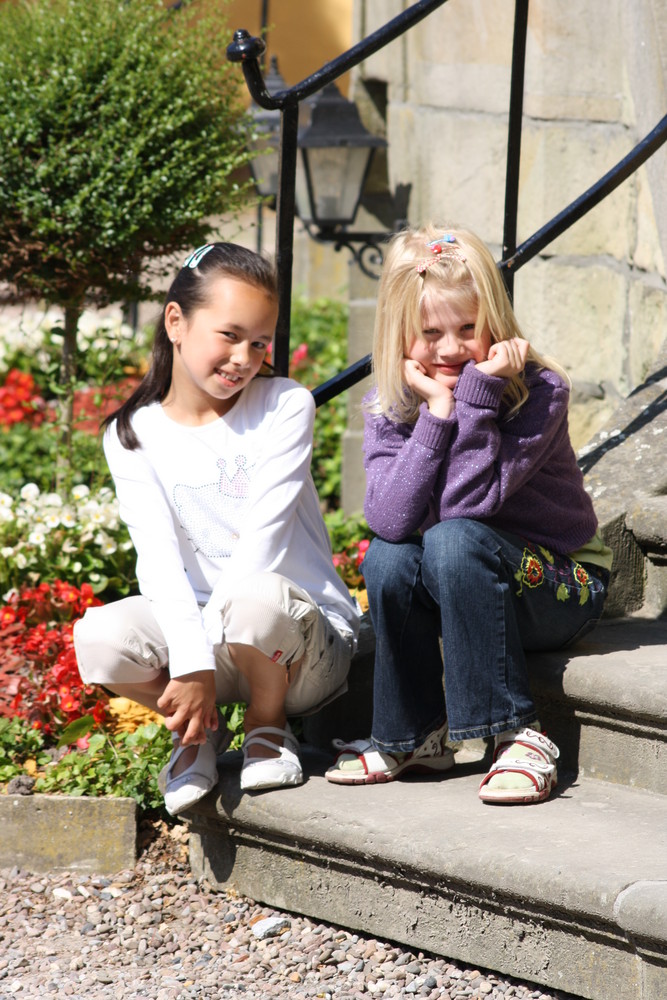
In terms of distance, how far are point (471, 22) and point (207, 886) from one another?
2.98 meters

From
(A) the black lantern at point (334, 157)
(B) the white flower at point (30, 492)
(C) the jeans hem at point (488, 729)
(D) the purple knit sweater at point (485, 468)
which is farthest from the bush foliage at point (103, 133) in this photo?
(C) the jeans hem at point (488, 729)

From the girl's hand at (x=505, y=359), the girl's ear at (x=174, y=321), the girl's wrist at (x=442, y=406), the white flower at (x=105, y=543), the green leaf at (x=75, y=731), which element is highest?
the girl's ear at (x=174, y=321)

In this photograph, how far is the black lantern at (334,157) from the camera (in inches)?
185

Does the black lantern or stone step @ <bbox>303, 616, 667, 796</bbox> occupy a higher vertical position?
the black lantern

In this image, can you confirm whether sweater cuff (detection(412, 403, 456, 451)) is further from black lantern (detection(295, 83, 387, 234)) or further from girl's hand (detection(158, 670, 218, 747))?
black lantern (detection(295, 83, 387, 234))

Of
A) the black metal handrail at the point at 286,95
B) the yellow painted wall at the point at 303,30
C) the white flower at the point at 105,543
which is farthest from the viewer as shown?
the yellow painted wall at the point at 303,30

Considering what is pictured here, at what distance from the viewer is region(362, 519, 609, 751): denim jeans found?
2.13m

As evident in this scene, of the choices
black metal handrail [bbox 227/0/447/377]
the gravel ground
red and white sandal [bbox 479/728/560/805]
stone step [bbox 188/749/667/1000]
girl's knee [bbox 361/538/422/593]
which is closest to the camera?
stone step [bbox 188/749/667/1000]

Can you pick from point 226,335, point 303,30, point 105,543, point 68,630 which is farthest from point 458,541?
point 303,30

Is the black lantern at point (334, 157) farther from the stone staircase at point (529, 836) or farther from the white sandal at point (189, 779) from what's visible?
the white sandal at point (189, 779)

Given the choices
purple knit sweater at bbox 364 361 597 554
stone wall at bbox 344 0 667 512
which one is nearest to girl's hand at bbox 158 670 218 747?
purple knit sweater at bbox 364 361 597 554

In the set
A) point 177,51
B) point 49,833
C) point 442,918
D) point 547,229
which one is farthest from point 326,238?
point 442,918

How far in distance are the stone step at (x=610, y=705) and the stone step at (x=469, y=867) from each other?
0.05 meters

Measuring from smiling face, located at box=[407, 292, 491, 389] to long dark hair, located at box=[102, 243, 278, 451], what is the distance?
1.05 feet
